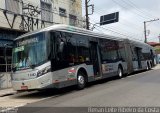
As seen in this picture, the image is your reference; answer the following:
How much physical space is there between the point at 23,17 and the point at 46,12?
12.1ft

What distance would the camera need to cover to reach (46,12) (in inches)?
1078

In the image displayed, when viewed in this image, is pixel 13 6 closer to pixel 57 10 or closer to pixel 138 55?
pixel 57 10

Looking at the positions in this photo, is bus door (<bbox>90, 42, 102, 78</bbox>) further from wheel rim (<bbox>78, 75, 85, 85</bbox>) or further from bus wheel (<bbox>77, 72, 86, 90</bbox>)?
wheel rim (<bbox>78, 75, 85, 85</bbox>)

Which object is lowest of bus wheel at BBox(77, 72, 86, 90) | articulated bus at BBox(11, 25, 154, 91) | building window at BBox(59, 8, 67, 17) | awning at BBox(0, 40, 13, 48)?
bus wheel at BBox(77, 72, 86, 90)

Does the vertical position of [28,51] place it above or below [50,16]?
below

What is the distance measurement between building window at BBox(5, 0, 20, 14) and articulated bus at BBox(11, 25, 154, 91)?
6.83 m

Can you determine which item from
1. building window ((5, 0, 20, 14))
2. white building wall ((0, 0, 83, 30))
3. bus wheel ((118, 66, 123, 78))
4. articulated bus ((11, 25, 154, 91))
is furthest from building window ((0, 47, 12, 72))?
bus wheel ((118, 66, 123, 78))

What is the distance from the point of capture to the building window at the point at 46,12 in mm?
26953

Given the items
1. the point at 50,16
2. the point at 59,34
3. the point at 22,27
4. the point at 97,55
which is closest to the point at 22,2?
the point at 22,27

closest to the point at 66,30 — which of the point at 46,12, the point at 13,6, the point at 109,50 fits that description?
the point at 109,50

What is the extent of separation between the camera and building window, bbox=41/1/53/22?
1061 inches

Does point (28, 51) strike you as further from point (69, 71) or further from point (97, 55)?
point (97, 55)

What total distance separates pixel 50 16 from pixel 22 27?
4.69 m

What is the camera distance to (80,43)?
17578mm
